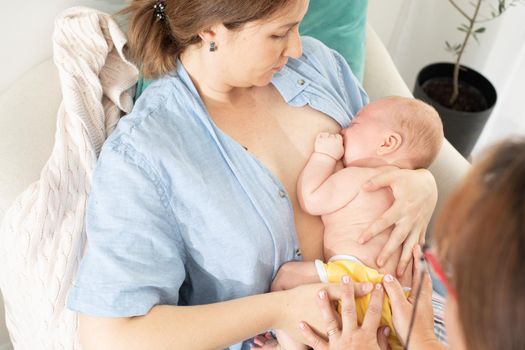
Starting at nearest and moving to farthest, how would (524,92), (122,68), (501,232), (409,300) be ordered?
(501,232) → (409,300) → (122,68) → (524,92)

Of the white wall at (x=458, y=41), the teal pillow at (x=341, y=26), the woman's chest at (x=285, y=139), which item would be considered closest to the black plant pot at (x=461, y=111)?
the white wall at (x=458, y=41)

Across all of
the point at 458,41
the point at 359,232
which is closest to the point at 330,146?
the point at 359,232

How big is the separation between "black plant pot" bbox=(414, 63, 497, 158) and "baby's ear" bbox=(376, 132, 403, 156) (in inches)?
45.8

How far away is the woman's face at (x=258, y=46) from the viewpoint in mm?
1105

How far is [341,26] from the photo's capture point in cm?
167

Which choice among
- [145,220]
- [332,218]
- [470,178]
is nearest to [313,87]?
[332,218]

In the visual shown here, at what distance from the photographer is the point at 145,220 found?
3.52 ft

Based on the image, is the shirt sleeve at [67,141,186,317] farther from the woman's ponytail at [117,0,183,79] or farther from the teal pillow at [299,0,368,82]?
the teal pillow at [299,0,368,82]

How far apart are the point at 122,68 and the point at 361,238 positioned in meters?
0.68

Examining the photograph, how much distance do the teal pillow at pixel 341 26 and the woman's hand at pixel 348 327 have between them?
0.81 meters

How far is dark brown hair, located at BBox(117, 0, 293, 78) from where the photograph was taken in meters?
1.06

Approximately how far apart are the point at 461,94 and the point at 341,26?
111 centimetres

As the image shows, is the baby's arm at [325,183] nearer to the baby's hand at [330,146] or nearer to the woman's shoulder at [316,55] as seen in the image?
the baby's hand at [330,146]

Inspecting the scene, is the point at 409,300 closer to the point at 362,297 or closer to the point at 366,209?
the point at 362,297
